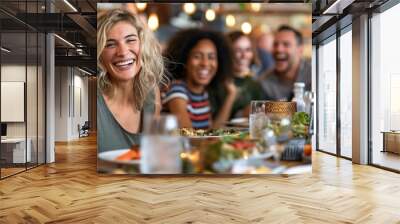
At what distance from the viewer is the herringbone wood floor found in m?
2.84

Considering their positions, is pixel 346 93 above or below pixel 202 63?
above

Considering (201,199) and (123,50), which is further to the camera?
(201,199)

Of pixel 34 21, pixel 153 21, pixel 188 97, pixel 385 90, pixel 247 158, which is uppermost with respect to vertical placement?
pixel 34 21

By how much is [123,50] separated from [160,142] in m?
0.19

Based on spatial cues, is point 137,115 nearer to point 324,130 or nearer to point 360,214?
point 360,214

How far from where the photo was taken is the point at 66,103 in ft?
37.3

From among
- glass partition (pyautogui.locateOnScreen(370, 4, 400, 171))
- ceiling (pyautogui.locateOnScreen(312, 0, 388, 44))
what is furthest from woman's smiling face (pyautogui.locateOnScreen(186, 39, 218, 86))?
glass partition (pyautogui.locateOnScreen(370, 4, 400, 171))

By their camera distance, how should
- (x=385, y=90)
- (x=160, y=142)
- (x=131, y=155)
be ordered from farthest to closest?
(x=385, y=90)
(x=131, y=155)
(x=160, y=142)

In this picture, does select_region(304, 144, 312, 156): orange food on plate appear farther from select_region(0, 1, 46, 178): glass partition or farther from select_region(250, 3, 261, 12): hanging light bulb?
select_region(0, 1, 46, 178): glass partition

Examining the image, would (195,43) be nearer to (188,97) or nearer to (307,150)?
(188,97)

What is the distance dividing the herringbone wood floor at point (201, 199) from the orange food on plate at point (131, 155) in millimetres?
2286

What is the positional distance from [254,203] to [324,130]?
15.6ft

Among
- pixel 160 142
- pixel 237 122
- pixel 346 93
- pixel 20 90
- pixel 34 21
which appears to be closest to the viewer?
pixel 160 142

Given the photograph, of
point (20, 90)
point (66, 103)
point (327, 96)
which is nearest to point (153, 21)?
point (20, 90)
